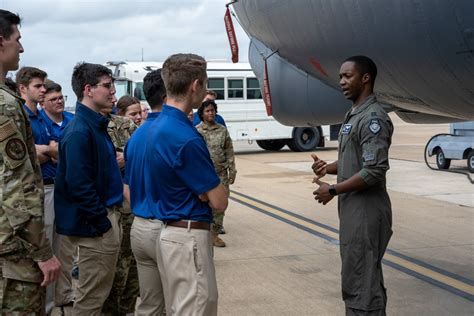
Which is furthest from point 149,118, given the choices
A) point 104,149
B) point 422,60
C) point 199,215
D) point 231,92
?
point 231,92

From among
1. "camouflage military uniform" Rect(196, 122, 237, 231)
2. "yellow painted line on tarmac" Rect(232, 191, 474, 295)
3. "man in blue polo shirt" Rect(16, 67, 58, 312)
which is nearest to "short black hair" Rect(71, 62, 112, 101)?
"man in blue polo shirt" Rect(16, 67, 58, 312)

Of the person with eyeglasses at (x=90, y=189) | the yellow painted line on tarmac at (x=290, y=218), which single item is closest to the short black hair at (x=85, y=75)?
the person with eyeglasses at (x=90, y=189)

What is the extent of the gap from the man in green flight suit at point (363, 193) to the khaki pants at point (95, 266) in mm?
1348

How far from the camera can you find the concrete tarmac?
5.38 metres

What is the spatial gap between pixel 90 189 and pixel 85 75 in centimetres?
73

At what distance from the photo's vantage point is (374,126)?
12.8ft

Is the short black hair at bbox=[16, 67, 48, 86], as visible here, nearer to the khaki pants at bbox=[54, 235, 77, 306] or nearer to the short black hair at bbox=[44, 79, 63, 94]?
the short black hair at bbox=[44, 79, 63, 94]

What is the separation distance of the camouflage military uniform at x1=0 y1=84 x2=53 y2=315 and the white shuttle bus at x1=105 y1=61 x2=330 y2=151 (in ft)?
53.6

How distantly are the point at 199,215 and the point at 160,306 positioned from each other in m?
0.89

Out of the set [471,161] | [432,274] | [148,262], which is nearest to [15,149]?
[148,262]

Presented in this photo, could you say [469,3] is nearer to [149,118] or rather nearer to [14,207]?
[149,118]

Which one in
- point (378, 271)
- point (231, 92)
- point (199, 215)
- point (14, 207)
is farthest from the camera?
point (231, 92)

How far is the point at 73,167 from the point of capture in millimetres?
3752

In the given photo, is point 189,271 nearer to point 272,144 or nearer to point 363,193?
point 363,193
